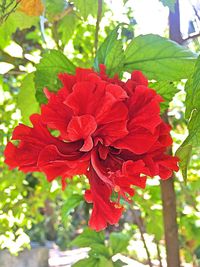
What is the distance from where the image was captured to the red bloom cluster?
360 millimetres

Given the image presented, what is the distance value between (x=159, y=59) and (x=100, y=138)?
0.15 metres

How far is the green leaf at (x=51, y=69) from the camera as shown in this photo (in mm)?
489

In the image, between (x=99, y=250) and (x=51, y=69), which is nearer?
(x=51, y=69)

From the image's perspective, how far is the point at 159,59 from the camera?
1.60 feet

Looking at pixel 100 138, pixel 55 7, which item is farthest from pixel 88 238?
pixel 100 138

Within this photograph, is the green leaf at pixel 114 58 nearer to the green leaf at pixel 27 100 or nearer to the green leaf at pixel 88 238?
the green leaf at pixel 27 100

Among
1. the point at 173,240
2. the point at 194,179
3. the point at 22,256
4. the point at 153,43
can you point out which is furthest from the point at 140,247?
the point at 153,43

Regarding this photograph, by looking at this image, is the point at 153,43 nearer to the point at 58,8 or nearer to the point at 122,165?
the point at 122,165

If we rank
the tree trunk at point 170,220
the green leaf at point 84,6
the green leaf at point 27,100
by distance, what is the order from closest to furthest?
1. the green leaf at point 84,6
2. the green leaf at point 27,100
3. the tree trunk at point 170,220

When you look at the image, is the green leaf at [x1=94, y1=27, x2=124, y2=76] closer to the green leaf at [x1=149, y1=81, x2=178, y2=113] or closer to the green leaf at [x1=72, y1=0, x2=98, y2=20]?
the green leaf at [x1=149, y1=81, x2=178, y2=113]

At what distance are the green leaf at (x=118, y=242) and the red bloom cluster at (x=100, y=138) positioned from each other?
0.49 m

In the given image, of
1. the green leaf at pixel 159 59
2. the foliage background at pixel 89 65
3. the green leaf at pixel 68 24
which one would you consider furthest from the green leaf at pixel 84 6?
the green leaf at pixel 68 24

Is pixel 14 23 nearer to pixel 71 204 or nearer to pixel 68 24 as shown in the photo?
pixel 68 24

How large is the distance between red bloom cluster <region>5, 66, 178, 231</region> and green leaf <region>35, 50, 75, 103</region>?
10cm
